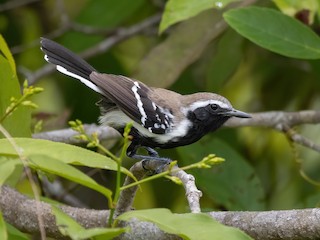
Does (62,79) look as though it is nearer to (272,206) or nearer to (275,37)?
(272,206)

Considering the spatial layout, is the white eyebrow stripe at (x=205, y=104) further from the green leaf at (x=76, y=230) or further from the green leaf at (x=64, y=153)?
the green leaf at (x=76, y=230)

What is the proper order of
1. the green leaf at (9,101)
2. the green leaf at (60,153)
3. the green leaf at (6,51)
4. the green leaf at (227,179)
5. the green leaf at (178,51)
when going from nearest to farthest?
the green leaf at (60,153), the green leaf at (6,51), the green leaf at (9,101), the green leaf at (227,179), the green leaf at (178,51)

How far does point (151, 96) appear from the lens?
3643mm

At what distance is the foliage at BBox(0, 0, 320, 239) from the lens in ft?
11.8

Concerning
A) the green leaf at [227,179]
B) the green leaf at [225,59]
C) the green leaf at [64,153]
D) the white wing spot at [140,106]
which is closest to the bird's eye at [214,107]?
the white wing spot at [140,106]

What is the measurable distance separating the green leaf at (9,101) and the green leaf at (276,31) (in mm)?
941

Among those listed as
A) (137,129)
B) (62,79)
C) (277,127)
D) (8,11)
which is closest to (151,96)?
(137,129)

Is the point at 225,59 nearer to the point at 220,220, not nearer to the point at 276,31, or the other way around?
the point at 276,31

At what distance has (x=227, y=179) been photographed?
4355 millimetres

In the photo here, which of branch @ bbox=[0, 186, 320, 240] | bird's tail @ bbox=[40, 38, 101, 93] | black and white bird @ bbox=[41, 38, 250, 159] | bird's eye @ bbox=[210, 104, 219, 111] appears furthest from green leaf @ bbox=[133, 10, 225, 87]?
branch @ bbox=[0, 186, 320, 240]

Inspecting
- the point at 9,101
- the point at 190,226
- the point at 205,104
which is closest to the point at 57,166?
the point at 190,226

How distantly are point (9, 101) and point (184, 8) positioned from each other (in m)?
0.91

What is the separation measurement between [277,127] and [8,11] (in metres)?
2.35

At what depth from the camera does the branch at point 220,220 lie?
251 cm
